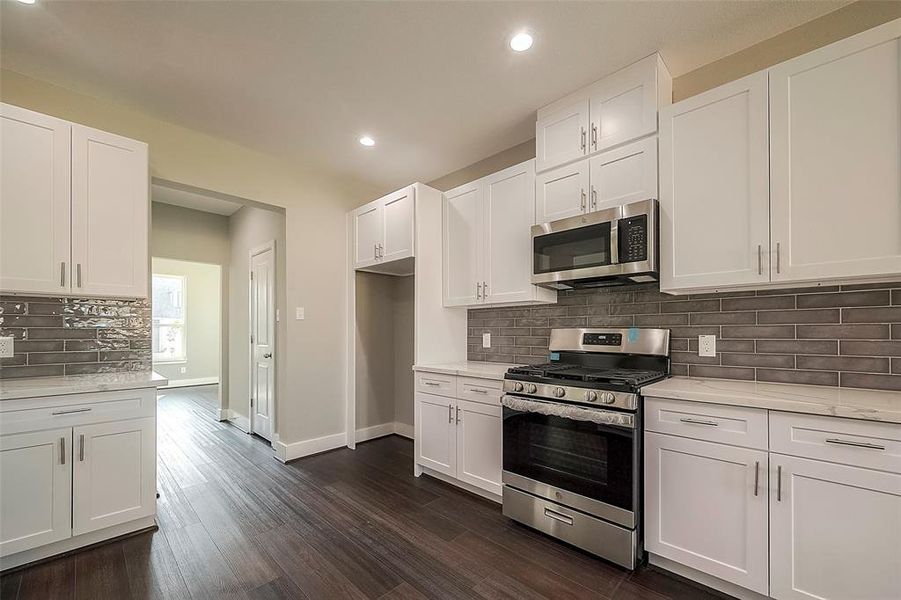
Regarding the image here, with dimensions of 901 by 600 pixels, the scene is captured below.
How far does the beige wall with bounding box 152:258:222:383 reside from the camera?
8.39 m

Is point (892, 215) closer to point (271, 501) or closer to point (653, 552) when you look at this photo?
point (653, 552)

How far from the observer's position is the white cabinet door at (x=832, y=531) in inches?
58.0

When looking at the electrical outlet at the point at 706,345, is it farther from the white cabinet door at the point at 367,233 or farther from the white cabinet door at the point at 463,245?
the white cabinet door at the point at 367,233

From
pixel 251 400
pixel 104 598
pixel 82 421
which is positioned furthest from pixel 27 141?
pixel 251 400

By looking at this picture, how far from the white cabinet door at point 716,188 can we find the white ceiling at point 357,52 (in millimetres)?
441

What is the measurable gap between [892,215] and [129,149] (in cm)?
416

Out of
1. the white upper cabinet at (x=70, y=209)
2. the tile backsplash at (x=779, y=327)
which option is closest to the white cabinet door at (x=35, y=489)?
the white upper cabinet at (x=70, y=209)

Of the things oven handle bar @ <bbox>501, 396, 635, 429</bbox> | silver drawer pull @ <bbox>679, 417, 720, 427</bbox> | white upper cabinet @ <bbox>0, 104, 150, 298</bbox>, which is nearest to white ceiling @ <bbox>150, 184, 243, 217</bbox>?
white upper cabinet @ <bbox>0, 104, 150, 298</bbox>

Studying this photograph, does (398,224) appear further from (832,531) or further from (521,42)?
(832,531)

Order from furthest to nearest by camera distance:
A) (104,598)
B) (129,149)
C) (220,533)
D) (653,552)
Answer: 1. (129,149)
2. (220,533)
3. (653,552)
4. (104,598)

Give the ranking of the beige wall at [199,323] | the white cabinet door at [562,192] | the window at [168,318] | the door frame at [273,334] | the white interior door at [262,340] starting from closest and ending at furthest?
the white cabinet door at [562,192], the door frame at [273,334], the white interior door at [262,340], the window at [168,318], the beige wall at [199,323]

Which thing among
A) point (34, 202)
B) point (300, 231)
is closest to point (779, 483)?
point (300, 231)

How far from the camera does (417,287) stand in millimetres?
3430

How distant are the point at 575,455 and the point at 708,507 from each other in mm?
643
